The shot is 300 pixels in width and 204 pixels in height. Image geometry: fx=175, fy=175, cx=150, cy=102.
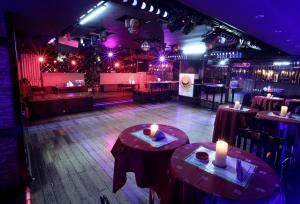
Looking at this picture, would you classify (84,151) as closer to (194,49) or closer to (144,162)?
(144,162)

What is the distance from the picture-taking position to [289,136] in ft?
11.4

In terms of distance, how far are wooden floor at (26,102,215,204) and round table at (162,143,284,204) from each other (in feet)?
4.14

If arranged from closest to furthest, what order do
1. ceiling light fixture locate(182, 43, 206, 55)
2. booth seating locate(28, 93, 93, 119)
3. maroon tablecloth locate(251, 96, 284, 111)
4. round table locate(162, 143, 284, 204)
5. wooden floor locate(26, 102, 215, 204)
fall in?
round table locate(162, 143, 284, 204) → wooden floor locate(26, 102, 215, 204) → maroon tablecloth locate(251, 96, 284, 111) → booth seating locate(28, 93, 93, 119) → ceiling light fixture locate(182, 43, 206, 55)

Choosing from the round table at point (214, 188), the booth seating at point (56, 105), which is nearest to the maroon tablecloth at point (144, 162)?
the round table at point (214, 188)

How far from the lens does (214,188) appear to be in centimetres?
127

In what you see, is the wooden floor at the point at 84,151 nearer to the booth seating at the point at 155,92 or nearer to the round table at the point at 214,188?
the round table at the point at 214,188

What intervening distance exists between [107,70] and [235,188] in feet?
41.8

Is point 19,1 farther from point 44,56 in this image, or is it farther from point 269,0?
point 44,56

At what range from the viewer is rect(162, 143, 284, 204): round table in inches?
47.5

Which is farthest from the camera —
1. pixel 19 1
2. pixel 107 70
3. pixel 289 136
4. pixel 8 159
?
pixel 107 70

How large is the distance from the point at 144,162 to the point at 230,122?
2910mm

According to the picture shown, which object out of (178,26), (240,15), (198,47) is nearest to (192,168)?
(240,15)

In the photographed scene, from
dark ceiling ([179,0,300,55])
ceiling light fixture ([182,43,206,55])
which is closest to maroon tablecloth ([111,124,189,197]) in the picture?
dark ceiling ([179,0,300,55])

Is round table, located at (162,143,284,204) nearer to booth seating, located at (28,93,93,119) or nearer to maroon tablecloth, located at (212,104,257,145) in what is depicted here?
maroon tablecloth, located at (212,104,257,145)
